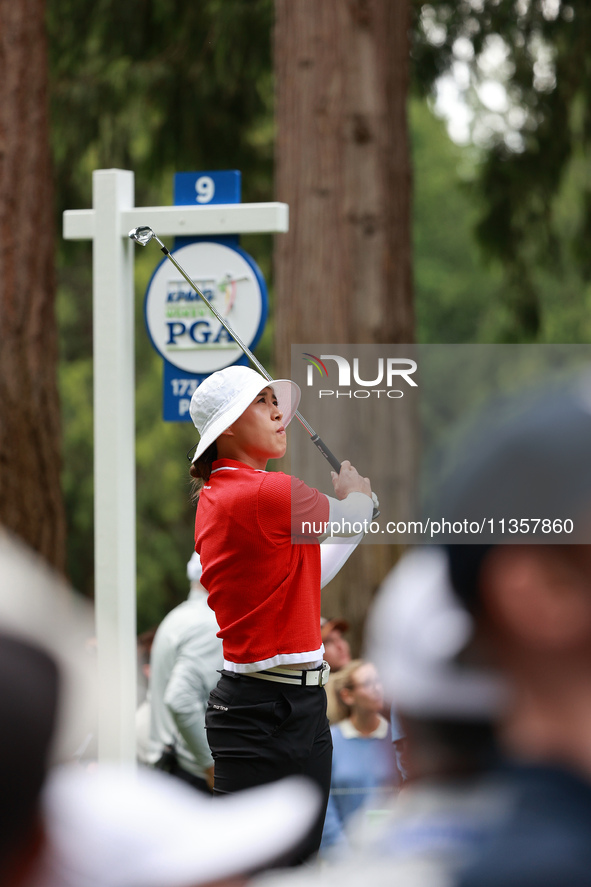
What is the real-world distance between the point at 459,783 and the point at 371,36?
548 cm

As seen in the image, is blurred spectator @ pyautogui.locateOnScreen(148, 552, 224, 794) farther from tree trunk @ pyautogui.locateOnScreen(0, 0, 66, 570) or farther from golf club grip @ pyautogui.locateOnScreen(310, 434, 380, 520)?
tree trunk @ pyautogui.locateOnScreen(0, 0, 66, 570)

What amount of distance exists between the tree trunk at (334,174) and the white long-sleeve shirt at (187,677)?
1598 millimetres

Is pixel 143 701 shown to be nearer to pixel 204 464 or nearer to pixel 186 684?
pixel 186 684

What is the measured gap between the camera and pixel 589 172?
914 centimetres

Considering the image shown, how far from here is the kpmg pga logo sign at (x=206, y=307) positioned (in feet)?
13.4

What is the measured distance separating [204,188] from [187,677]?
1.85 metres

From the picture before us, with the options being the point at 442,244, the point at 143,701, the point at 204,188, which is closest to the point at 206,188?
the point at 204,188

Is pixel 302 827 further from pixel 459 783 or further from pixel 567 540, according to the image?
pixel 567 540

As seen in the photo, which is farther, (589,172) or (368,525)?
(589,172)

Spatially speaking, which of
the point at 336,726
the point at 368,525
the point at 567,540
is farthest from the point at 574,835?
the point at 336,726

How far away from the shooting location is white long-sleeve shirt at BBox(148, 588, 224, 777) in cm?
425

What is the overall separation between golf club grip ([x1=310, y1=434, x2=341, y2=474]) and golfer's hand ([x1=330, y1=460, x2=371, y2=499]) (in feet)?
0.11

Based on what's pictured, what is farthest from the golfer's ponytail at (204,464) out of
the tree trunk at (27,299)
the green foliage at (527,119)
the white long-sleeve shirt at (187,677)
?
the green foliage at (527,119)

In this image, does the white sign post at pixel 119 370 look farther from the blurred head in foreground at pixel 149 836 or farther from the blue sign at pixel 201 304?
the blurred head in foreground at pixel 149 836
